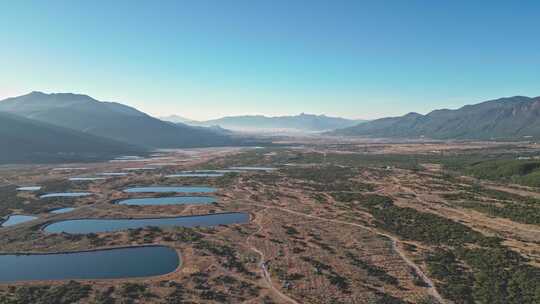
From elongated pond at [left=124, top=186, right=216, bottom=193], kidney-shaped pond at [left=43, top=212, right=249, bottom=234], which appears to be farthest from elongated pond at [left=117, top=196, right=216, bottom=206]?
kidney-shaped pond at [left=43, top=212, right=249, bottom=234]

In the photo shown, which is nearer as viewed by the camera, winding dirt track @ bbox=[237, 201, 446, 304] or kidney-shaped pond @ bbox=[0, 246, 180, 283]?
winding dirt track @ bbox=[237, 201, 446, 304]

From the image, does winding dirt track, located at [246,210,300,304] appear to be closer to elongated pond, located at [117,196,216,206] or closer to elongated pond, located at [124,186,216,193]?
elongated pond, located at [117,196,216,206]

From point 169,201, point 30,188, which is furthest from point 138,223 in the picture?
point 30,188

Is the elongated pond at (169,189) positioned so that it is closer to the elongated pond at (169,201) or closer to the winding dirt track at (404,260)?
the elongated pond at (169,201)

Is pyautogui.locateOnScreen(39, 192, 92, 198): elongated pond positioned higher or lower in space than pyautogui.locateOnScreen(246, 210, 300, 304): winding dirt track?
higher

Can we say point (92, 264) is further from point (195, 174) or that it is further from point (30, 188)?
point (195, 174)

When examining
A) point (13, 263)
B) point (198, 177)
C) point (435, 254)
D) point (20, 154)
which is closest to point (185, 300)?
point (13, 263)

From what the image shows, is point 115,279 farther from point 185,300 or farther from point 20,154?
point 20,154
